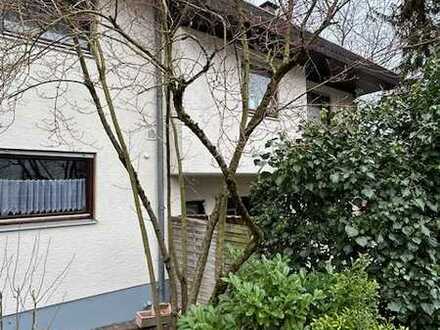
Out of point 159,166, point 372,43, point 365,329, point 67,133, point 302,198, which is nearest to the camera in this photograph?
point 365,329

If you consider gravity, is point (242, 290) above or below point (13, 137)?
below

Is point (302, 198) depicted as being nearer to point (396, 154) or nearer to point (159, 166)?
point (396, 154)

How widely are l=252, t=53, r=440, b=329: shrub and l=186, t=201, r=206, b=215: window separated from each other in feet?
14.1

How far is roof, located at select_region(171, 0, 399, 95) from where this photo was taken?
5.15 meters

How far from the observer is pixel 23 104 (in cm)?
613

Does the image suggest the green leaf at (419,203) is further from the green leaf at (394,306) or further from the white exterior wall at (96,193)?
the white exterior wall at (96,193)

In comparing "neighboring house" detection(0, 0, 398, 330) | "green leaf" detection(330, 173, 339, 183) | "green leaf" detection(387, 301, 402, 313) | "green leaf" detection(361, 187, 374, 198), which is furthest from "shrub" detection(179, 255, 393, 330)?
"neighboring house" detection(0, 0, 398, 330)

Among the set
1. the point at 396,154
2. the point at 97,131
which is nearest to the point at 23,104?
the point at 97,131

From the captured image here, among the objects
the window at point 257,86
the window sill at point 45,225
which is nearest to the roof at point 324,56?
the window at point 257,86

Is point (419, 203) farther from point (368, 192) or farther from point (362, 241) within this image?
point (362, 241)

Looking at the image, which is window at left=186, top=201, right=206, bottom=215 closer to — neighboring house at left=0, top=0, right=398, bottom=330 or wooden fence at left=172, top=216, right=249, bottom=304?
neighboring house at left=0, top=0, right=398, bottom=330

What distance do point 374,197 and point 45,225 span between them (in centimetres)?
488

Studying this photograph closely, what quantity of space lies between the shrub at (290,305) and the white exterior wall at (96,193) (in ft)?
12.5

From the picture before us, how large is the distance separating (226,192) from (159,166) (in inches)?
141
